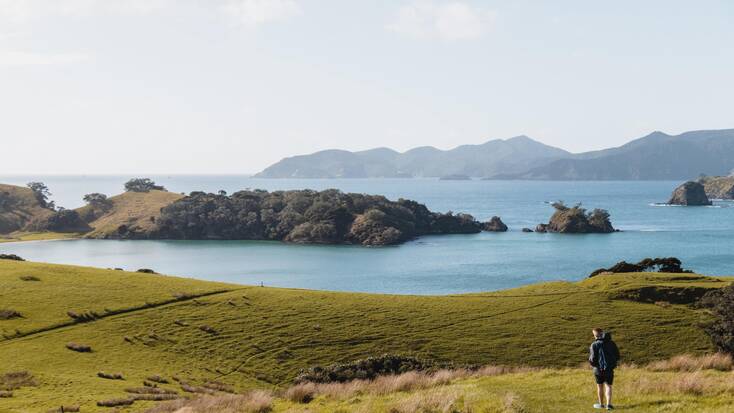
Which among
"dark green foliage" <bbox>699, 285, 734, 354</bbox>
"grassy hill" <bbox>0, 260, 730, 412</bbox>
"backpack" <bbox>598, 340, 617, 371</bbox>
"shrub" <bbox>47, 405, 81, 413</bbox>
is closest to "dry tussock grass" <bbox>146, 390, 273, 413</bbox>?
"shrub" <bbox>47, 405, 81, 413</bbox>

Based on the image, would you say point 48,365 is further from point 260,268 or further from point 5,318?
point 260,268

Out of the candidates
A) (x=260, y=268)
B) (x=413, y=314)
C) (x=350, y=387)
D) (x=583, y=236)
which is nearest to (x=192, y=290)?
(x=413, y=314)

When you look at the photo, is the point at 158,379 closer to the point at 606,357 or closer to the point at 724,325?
the point at 606,357

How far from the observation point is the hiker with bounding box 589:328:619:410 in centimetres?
1975

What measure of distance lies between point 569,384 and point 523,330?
2463 centimetres

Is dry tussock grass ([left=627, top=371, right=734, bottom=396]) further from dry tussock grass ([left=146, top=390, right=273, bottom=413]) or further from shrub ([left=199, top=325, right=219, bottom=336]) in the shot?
shrub ([left=199, top=325, right=219, bottom=336])

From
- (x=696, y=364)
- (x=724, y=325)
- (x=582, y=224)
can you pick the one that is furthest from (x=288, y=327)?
(x=582, y=224)

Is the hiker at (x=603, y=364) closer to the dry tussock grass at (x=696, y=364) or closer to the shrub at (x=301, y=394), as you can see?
the dry tussock grass at (x=696, y=364)

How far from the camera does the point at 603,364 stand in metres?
20.0

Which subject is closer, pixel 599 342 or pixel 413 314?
pixel 599 342

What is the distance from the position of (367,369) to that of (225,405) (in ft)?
54.6

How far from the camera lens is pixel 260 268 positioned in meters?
134

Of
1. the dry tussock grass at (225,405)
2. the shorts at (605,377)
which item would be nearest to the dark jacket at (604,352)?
the shorts at (605,377)

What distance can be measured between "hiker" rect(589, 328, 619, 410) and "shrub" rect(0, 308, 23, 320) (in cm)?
4550
